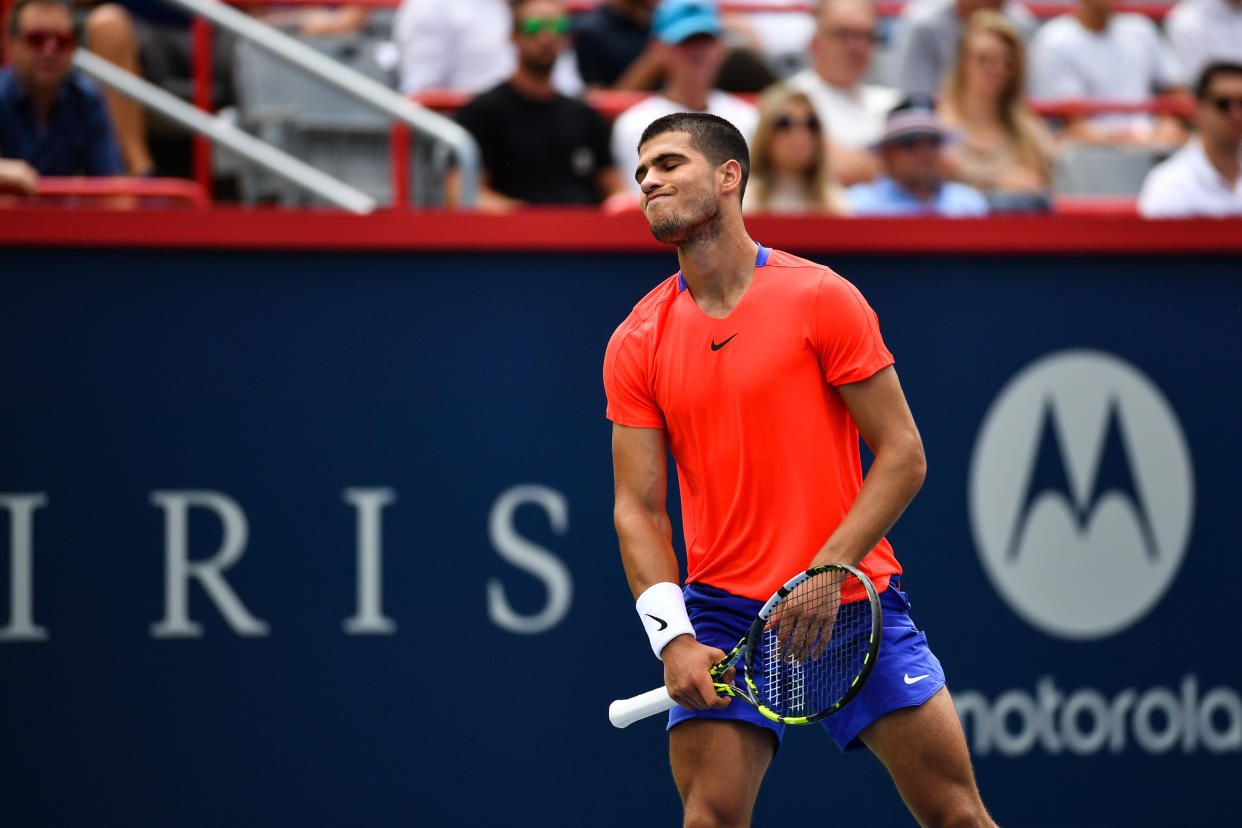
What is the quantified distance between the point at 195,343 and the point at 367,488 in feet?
2.28

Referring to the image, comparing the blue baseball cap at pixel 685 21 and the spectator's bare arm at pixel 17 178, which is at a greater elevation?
the blue baseball cap at pixel 685 21

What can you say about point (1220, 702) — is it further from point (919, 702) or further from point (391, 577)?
point (391, 577)

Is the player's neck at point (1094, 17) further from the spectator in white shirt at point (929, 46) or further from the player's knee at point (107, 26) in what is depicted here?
the player's knee at point (107, 26)

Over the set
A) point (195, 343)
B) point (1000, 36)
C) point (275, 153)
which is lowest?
point (195, 343)

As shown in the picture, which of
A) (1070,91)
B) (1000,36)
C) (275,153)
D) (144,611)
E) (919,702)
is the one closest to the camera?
(919,702)

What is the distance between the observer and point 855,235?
17.2 feet

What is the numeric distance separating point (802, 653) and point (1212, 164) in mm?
3851

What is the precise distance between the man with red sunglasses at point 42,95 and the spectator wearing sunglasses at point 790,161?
241 cm

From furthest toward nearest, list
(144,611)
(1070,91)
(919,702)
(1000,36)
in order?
(1070,91) < (1000,36) < (144,611) < (919,702)

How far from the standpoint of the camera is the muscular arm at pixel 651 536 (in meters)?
3.39

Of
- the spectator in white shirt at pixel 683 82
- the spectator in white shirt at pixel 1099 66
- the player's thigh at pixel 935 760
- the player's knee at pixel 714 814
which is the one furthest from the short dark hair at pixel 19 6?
the spectator in white shirt at pixel 1099 66

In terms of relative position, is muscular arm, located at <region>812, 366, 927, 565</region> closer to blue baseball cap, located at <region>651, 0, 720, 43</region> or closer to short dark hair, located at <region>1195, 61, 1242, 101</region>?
blue baseball cap, located at <region>651, 0, 720, 43</region>

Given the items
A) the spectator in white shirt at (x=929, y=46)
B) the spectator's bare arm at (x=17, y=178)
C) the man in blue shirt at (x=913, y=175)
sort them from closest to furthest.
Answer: the spectator's bare arm at (x=17, y=178), the man in blue shirt at (x=913, y=175), the spectator in white shirt at (x=929, y=46)

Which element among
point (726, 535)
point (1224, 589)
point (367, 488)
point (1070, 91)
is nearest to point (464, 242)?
point (367, 488)
